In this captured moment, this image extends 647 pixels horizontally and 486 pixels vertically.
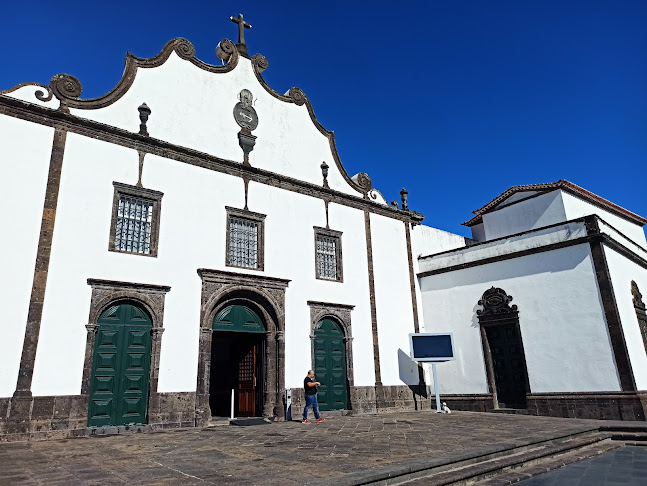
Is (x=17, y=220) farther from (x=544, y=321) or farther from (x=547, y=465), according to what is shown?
(x=544, y=321)

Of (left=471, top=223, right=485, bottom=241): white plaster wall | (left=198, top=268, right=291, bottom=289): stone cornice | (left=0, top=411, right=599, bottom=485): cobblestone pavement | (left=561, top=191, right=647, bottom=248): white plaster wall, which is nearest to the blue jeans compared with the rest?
(left=0, top=411, right=599, bottom=485): cobblestone pavement

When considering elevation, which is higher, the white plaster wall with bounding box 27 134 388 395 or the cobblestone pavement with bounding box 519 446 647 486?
the white plaster wall with bounding box 27 134 388 395

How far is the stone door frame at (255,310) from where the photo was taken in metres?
10.8

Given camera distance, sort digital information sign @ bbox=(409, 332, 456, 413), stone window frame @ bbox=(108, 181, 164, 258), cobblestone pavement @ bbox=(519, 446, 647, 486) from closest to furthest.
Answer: cobblestone pavement @ bbox=(519, 446, 647, 486) < stone window frame @ bbox=(108, 181, 164, 258) < digital information sign @ bbox=(409, 332, 456, 413)

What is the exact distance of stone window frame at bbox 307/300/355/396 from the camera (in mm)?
13055

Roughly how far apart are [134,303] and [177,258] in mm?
1457

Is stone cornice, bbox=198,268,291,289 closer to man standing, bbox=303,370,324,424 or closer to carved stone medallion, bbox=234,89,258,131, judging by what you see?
man standing, bbox=303,370,324,424

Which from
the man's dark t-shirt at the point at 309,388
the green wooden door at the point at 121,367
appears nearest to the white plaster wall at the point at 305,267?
the man's dark t-shirt at the point at 309,388

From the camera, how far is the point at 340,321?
13695 mm

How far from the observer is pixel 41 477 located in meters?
5.26

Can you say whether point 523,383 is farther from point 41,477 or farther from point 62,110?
point 62,110

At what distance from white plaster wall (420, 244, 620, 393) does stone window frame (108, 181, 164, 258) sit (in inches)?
374

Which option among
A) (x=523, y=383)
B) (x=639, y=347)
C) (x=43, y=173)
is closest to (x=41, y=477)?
(x=43, y=173)

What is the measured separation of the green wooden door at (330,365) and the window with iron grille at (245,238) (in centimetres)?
276
